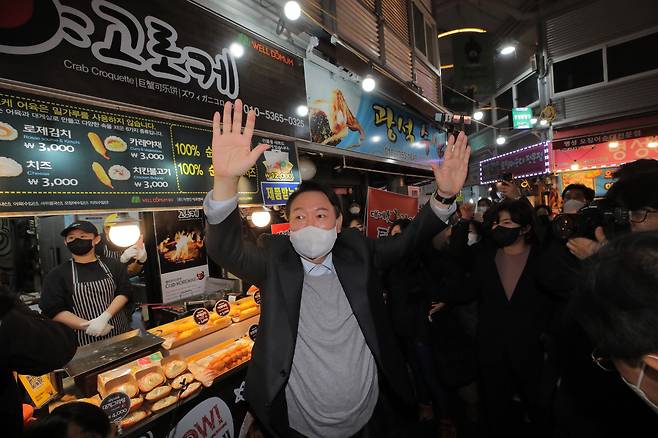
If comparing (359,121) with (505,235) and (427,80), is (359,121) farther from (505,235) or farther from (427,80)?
(427,80)

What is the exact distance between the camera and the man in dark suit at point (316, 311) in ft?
6.85

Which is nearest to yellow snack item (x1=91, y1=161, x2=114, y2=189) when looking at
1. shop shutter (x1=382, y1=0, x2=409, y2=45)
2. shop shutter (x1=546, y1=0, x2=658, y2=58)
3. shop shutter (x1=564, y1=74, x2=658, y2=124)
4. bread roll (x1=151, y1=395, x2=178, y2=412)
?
bread roll (x1=151, y1=395, x2=178, y2=412)

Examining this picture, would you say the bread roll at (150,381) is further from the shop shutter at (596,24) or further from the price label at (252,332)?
the shop shutter at (596,24)

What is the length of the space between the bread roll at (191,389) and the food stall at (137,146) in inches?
0.4

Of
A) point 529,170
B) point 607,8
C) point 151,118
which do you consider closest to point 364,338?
point 151,118

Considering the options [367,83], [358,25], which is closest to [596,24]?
[358,25]

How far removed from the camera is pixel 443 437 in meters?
3.99

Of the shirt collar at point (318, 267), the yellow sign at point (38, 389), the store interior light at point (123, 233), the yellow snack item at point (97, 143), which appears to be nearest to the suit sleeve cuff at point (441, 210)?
the shirt collar at point (318, 267)

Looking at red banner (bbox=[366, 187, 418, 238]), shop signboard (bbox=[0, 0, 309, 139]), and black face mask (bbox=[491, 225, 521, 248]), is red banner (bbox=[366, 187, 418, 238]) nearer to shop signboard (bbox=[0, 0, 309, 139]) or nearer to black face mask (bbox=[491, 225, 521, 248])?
shop signboard (bbox=[0, 0, 309, 139])

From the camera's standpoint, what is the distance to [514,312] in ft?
11.2

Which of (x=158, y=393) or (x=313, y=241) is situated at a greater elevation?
(x=313, y=241)

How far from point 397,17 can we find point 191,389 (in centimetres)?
980

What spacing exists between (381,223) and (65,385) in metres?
4.60

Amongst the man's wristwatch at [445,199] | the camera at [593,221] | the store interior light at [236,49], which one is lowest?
the camera at [593,221]
